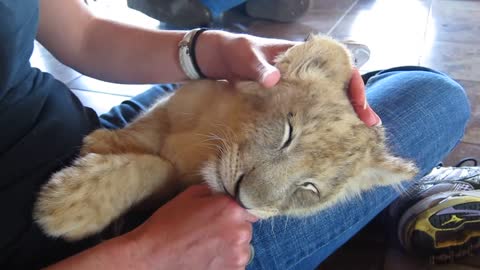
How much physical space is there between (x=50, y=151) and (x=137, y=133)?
0.18 m

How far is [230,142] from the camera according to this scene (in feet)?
2.87

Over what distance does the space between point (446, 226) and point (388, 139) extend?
1.25 ft

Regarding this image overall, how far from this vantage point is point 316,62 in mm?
932

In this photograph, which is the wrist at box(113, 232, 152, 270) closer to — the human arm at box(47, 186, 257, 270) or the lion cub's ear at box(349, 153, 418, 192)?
the human arm at box(47, 186, 257, 270)

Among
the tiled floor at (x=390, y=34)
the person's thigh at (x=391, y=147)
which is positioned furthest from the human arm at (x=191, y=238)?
the tiled floor at (x=390, y=34)

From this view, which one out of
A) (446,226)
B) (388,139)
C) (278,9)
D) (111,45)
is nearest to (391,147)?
(388,139)

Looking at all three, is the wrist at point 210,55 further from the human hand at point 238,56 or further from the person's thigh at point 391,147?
the person's thigh at point 391,147

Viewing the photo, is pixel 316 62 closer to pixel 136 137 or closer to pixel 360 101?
pixel 360 101

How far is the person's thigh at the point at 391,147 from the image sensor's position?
37.3 inches

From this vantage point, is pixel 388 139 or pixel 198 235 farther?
pixel 388 139

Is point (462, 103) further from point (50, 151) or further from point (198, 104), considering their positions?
point (50, 151)

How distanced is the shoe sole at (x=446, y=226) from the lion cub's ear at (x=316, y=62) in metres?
0.58

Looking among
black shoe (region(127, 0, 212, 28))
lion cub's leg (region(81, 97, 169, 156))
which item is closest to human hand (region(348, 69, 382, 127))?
lion cub's leg (region(81, 97, 169, 156))

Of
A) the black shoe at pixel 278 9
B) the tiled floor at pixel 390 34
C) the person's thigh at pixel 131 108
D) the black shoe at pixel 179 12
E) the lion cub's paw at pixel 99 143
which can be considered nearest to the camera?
the lion cub's paw at pixel 99 143
